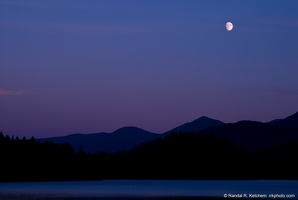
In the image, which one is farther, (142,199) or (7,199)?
(142,199)

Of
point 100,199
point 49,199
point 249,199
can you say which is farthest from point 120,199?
point 249,199

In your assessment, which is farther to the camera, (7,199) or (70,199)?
(70,199)

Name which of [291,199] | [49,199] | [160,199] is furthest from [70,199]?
[291,199]

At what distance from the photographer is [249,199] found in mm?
114875

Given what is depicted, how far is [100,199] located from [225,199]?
767 inches

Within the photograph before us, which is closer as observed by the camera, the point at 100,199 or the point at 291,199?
the point at 291,199

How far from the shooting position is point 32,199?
11556 centimetres

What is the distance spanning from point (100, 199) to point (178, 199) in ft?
40.5

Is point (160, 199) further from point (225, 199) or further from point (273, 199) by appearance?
point (273, 199)

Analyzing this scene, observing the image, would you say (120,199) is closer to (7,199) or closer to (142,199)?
(142,199)

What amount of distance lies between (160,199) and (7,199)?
2308 cm

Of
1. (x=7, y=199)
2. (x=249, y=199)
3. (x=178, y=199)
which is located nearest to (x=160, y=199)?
(x=178, y=199)

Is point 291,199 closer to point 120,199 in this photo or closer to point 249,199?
point 249,199

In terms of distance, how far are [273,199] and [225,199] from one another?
7.36 metres
